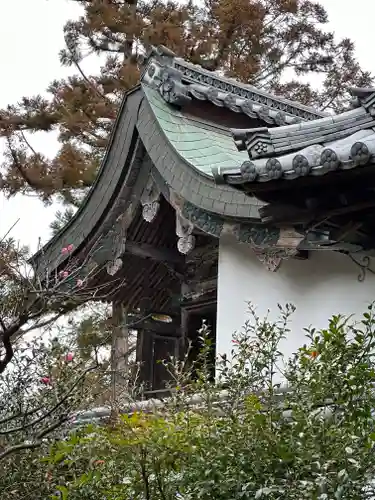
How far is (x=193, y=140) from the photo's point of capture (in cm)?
606

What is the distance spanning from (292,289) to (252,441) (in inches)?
86.7

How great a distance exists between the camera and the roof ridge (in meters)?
6.38

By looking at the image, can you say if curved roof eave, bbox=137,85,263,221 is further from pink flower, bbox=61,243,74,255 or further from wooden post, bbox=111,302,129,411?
wooden post, bbox=111,302,129,411

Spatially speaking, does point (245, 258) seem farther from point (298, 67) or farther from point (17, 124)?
point (298, 67)

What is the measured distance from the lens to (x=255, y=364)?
11.6ft

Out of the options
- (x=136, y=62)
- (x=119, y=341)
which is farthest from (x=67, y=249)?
(x=136, y=62)

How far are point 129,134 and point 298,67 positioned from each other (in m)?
9.62

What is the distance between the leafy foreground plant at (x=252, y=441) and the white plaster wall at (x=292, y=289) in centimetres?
139

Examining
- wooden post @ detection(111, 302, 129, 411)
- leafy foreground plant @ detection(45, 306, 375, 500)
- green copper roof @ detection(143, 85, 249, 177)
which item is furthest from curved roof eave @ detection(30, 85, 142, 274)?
leafy foreground plant @ detection(45, 306, 375, 500)

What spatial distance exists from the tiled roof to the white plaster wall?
98 cm

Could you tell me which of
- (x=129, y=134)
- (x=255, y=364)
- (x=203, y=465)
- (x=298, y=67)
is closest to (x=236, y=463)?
(x=203, y=465)

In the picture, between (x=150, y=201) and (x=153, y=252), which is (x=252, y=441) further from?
(x=153, y=252)

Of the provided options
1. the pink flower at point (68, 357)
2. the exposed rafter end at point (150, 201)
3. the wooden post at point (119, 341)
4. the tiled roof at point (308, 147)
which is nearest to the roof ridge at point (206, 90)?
the exposed rafter end at point (150, 201)

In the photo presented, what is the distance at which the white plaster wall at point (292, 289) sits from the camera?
4.94 meters
